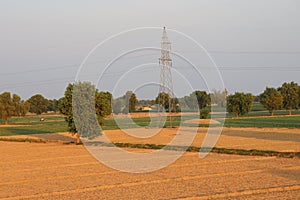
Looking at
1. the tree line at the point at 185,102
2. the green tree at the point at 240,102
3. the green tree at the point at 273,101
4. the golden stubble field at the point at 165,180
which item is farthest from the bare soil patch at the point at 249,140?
the green tree at the point at 273,101

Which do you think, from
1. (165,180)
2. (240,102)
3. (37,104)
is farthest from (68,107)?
(37,104)

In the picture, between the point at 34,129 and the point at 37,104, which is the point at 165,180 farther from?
the point at 37,104

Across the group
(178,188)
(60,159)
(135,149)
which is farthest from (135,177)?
(135,149)

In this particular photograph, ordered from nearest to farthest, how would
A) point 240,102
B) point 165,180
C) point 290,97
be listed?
point 165,180 < point 240,102 < point 290,97

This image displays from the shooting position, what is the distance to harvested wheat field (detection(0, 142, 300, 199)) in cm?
1609

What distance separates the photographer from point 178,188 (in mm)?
17172

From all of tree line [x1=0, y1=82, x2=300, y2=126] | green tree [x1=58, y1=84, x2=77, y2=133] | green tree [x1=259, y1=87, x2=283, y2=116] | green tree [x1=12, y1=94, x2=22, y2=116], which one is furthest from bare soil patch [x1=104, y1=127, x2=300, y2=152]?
green tree [x1=12, y1=94, x2=22, y2=116]

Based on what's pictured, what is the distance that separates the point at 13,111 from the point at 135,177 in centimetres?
10320

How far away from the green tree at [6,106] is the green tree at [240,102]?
5973 centimetres

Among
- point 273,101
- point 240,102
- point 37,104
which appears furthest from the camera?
point 37,104

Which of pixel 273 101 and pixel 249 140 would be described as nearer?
pixel 249 140

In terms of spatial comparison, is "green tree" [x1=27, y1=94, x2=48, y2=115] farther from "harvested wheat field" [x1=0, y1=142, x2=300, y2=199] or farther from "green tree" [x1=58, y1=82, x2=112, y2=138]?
"harvested wheat field" [x1=0, y1=142, x2=300, y2=199]

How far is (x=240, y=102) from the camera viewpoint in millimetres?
99938

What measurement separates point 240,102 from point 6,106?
209 ft
